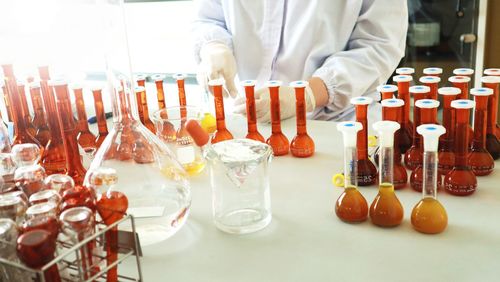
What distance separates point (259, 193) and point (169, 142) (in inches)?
11.7

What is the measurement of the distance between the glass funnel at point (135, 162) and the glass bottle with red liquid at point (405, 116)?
1.36 feet

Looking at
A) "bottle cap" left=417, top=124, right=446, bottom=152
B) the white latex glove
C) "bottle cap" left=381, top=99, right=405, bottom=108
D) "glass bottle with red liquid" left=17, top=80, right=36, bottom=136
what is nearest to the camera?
"bottle cap" left=417, top=124, right=446, bottom=152

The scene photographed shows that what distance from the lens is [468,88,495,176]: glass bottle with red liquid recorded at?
873 mm

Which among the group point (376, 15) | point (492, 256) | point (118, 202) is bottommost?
point (492, 256)

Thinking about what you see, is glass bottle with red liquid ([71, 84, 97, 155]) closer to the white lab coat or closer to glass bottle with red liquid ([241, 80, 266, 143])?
glass bottle with red liquid ([241, 80, 266, 143])

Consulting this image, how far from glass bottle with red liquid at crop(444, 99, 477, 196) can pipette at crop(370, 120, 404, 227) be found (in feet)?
0.40

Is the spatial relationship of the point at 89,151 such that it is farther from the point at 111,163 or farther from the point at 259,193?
the point at 259,193

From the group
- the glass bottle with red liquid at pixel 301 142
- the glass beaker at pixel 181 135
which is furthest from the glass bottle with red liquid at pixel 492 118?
the glass beaker at pixel 181 135

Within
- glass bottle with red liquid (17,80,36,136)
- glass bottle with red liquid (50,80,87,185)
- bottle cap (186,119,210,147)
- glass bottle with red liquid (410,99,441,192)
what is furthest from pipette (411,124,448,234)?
glass bottle with red liquid (17,80,36,136)

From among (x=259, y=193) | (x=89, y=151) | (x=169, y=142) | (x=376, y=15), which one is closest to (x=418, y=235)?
(x=259, y=193)

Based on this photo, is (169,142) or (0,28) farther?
(0,28)

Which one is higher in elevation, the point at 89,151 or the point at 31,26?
the point at 31,26

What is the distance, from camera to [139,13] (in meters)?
2.59

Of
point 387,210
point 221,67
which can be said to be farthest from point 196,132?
point 221,67
